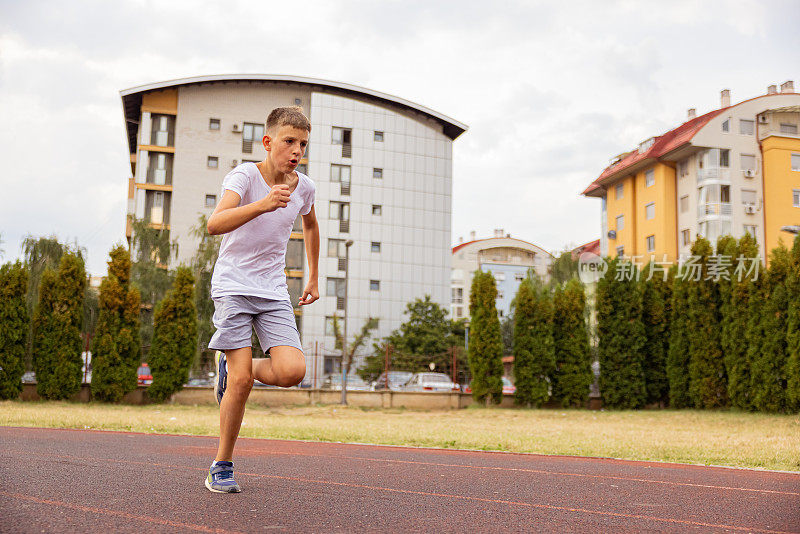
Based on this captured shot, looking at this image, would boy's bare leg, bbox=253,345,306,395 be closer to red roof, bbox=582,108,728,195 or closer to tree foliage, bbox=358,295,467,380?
tree foliage, bbox=358,295,467,380

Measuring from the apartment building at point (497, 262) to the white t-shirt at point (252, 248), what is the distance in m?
83.3

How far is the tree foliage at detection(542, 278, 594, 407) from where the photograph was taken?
2334 cm

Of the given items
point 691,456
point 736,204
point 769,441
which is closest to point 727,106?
point 736,204

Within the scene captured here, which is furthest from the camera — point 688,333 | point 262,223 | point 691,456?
point 688,333

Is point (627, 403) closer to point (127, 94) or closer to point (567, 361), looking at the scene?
point (567, 361)

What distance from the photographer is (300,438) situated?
34.4 feet

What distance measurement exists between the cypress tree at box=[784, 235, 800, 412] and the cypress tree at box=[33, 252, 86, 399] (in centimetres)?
1884

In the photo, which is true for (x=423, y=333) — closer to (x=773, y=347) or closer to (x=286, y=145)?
(x=773, y=347)

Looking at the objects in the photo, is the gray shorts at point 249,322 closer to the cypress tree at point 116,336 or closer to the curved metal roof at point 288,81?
the cypress tree at point 116,336

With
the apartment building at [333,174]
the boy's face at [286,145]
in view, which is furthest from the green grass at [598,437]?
the apartment building at [333,174]

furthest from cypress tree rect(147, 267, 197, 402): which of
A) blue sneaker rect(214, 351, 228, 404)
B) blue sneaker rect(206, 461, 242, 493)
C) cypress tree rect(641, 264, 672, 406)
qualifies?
blue sneaker rect(206, 461, 242, 493)

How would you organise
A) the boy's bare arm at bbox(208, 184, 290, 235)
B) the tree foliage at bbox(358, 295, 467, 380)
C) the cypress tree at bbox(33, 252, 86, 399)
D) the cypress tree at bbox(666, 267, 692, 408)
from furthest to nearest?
1. the tree foliage at bbox(358, 295, 467, 380)
2. the cypress tree at bbox(666, 267, 692, 408)
3. the cypress tree at bbox(33, 252, 86, 399)
4. the boy's bare arm at bbox(208, 184, 290, 235)

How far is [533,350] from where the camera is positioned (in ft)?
77.0

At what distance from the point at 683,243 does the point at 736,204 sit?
401 centimetres
